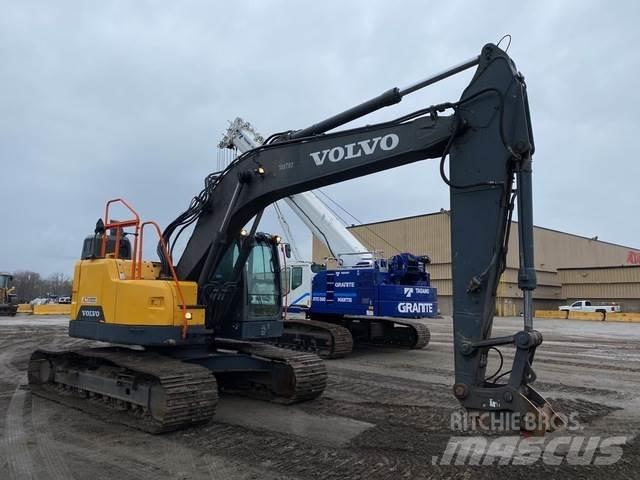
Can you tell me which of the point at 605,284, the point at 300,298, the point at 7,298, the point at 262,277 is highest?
the point at 605,284

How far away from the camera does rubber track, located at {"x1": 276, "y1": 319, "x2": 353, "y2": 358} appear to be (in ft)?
44.1

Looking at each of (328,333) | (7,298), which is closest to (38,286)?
(7,298)

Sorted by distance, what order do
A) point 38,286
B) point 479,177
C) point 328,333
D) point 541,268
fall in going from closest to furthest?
point 479,177
point 328,333
point 541,268
point 38,286

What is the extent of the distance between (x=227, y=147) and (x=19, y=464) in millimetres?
14083

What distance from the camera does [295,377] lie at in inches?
306

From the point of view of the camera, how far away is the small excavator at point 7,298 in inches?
1338

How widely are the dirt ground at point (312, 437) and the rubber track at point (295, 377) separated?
181 mm

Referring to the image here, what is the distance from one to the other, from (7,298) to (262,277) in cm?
3301

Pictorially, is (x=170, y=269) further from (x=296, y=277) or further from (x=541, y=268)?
(x=541, y=268)

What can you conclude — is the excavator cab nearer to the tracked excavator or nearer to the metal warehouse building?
the tracked excavator

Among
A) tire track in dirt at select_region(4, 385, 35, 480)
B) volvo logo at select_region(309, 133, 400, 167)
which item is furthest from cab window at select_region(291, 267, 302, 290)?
volvo logo at select_region(309, 133, 400, 167)

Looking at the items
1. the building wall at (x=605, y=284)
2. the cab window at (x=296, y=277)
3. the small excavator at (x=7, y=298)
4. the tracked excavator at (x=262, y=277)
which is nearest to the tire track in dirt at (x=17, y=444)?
the tracked excavator at (x=262, y=277)

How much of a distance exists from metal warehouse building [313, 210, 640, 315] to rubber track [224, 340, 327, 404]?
34.1m

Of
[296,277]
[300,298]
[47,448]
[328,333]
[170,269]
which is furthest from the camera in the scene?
[296,277]
